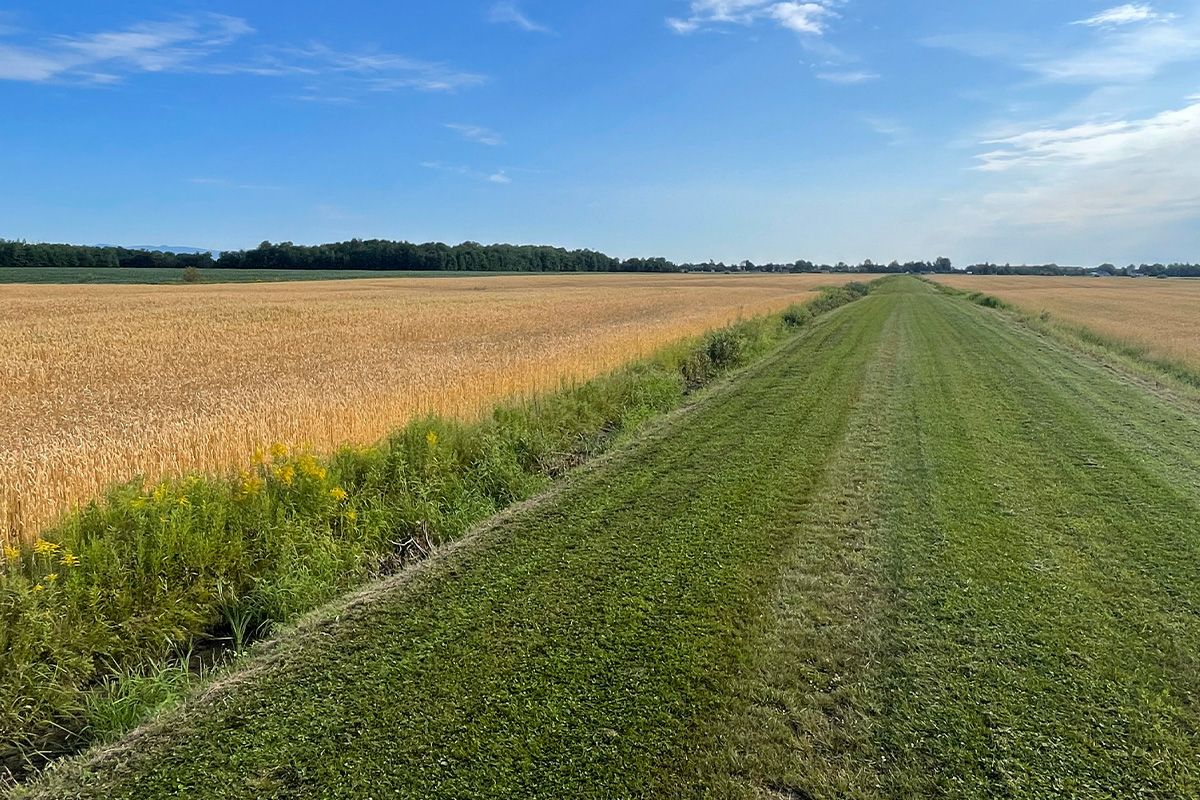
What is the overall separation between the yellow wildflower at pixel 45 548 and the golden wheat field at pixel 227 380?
57 centimetres

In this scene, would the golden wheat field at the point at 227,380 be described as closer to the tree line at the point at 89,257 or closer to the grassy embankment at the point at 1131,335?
the grassy embankment at the point at 1131,335

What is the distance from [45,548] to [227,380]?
827cm

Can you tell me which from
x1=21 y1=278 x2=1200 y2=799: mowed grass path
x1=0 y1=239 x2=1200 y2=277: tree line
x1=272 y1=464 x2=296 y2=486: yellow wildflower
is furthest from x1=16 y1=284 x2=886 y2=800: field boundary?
x1=0 y1=239 x2=1200 y2=277: tree line

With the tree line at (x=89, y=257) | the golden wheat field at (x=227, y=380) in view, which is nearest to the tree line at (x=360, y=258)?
the tree line at (x=89, y=257)

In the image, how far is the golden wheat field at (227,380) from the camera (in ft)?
20.3

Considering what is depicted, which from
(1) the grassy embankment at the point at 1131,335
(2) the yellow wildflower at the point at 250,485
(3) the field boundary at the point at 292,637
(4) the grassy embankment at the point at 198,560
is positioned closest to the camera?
(3) the field boundary at the point at 292,637

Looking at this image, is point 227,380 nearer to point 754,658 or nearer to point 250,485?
point 250,485

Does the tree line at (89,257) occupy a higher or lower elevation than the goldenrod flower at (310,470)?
higher

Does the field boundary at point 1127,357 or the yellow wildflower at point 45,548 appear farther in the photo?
the field boundary at point 1127,357

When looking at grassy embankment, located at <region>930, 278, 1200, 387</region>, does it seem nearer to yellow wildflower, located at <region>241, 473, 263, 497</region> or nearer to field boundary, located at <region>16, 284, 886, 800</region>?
field boundary, located at <region>16, 284, 886, 800</region>

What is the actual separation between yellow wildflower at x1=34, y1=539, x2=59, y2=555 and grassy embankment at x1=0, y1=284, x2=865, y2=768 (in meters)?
0.01

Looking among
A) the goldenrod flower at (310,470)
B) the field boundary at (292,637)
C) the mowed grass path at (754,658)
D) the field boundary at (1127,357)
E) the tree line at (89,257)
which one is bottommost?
the field boundary at (292,637)

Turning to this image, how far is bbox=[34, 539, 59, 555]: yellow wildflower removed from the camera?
4.25 m

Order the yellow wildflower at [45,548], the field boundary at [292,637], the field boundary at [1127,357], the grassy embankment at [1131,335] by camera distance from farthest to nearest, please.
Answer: the grassy embankment at [1131,335], the field boundary at [1127,357], the yellow wildflower at [45,548], the field boundary at [292,637]
